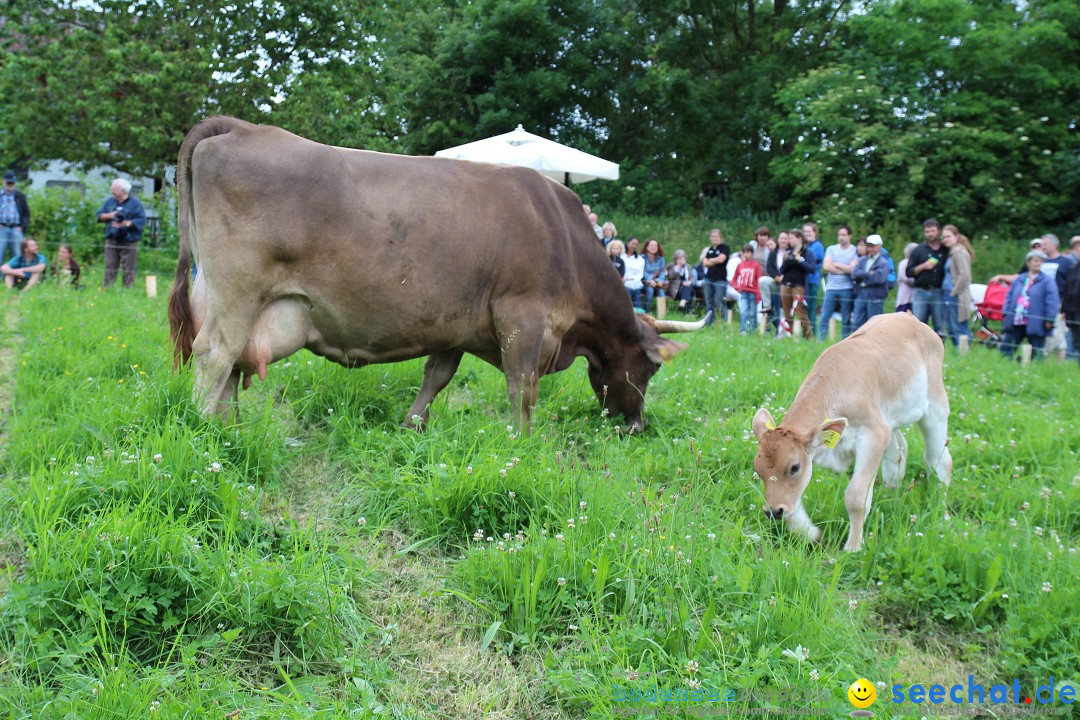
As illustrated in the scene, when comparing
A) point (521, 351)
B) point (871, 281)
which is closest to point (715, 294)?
point (871, 281)

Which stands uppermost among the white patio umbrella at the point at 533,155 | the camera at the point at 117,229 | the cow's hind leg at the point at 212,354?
the white patio umbrella at the point at 533,155

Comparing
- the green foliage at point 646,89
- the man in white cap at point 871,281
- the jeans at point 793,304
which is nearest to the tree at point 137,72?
the green foliage at point 646,89

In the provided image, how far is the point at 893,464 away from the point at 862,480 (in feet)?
3.50

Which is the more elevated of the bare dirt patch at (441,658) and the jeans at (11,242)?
the jeans at (11,242)

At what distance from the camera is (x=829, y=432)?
4766 millimetres

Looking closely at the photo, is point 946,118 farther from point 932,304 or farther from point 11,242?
point 11,242

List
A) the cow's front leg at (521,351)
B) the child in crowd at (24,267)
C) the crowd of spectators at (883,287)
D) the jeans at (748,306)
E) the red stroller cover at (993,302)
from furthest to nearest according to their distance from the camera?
the red stroller cover at (993,302) → the jeans at (748,306) → the crowd of spectators at (883,287) → the child in crowd at (24,267) → the cow's front leg at (521,351)

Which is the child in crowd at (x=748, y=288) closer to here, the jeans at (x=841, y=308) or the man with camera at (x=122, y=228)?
the jeans at (x=841, y=308)

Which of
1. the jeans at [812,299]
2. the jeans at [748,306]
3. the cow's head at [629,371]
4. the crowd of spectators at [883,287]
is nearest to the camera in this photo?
the cow's head at [629,371]

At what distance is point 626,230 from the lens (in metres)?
25.6

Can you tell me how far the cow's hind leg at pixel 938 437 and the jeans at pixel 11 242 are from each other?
1265 cm

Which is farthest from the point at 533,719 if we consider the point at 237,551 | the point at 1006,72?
the point at 1006,72

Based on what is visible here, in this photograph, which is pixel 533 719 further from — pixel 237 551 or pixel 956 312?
pixel 956 312

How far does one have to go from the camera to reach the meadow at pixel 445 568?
11.1ft
